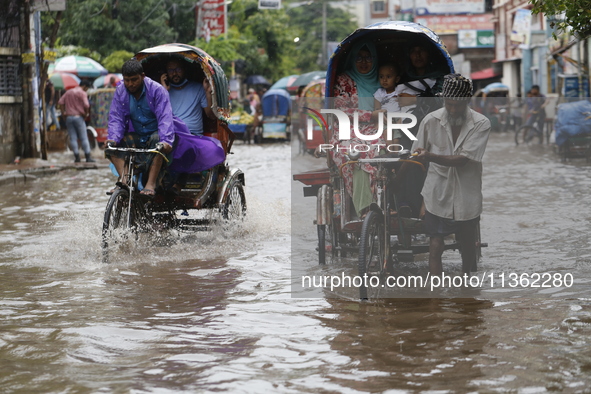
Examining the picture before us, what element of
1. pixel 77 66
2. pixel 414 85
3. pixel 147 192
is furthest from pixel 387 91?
pixel 77 66

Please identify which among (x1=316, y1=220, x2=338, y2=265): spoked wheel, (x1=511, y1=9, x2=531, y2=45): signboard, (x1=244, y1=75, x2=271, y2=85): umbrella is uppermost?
(x1=511, y1=9, x2=531, y2=45): signboard

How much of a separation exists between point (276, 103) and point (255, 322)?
23730 mm

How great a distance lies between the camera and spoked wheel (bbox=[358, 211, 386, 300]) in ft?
20.7

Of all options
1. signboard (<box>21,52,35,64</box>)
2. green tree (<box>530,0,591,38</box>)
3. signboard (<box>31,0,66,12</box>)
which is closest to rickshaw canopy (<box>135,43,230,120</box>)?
green tree (<box>530,0,591,38</box>)

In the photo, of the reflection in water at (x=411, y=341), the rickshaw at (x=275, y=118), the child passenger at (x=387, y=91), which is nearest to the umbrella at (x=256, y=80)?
the rickshaw at (x=275, y=118)

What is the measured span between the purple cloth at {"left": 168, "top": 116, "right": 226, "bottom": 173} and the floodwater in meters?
0.74

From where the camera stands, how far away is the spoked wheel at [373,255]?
6316 mm

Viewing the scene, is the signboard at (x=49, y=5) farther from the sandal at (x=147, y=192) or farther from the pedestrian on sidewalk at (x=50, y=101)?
the sandal at (x=147, y=192)

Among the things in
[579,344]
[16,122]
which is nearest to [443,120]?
[579,344]

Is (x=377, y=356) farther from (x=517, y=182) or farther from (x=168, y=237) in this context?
(x=517, y=182)

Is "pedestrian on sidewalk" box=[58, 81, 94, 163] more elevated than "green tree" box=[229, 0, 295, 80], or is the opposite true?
"green tree" box=[229, 0, 295, 80]

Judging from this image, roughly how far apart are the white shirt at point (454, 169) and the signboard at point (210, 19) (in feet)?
95.1

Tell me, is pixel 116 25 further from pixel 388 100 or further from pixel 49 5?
pixel 388 100

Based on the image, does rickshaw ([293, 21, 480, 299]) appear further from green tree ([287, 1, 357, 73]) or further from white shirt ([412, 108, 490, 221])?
green tree ([287, 1, 357, 73])
